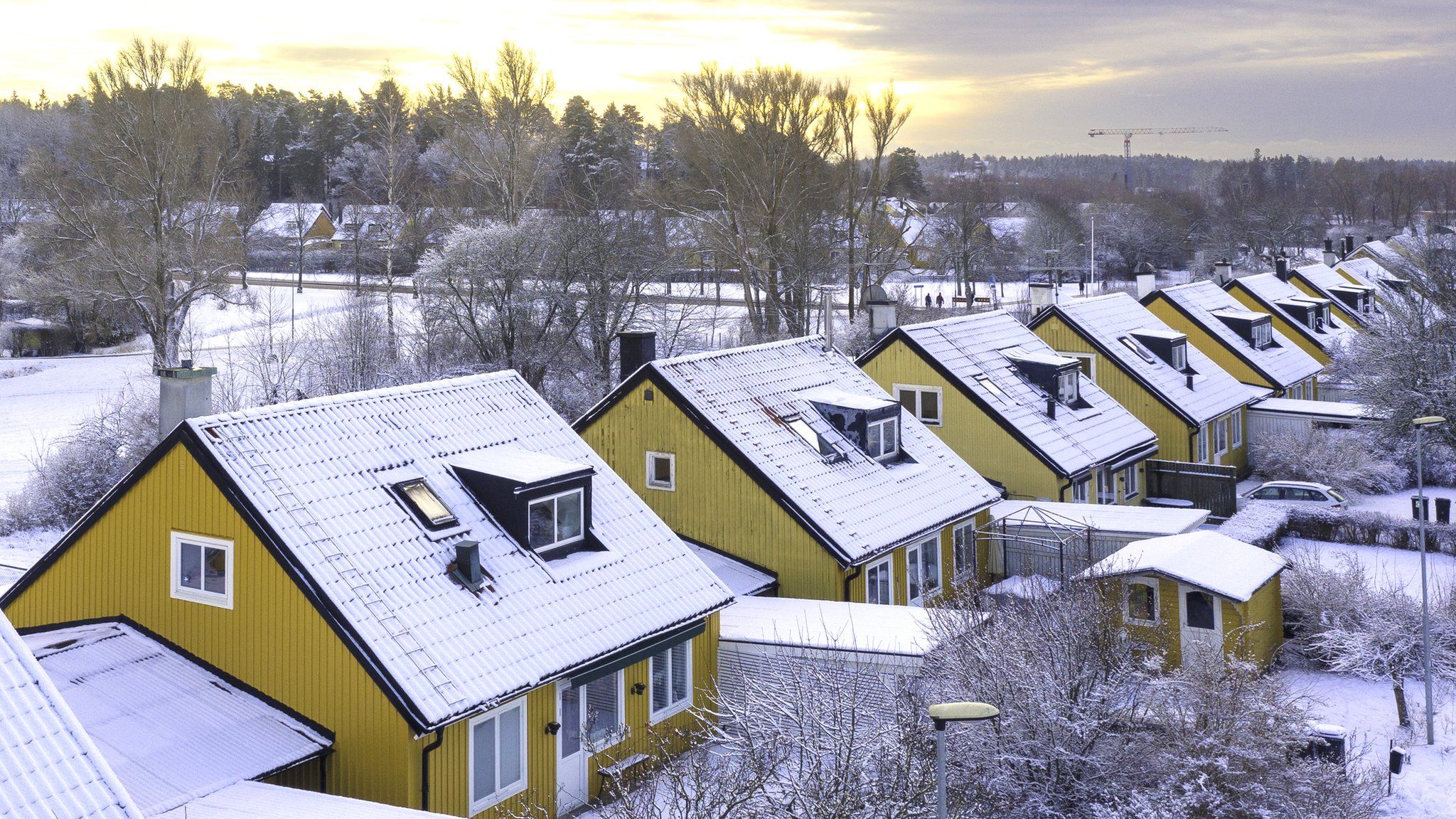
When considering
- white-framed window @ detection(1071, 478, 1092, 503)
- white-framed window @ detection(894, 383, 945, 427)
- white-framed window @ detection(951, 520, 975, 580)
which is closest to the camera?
white-framed window @ detection(951, 520, 975, 580)

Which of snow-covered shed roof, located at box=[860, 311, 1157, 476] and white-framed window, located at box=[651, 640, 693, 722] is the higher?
snow-covered shed roof, located at box=[860, 311, 1157, 476]

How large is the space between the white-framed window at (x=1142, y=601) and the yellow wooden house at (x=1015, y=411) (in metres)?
7.07

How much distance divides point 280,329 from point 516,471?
37989 millimetres

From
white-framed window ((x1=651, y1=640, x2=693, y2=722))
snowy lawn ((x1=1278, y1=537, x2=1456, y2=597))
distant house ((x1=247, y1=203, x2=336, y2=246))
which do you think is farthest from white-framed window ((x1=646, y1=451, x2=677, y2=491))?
distant house ((x1=247, y1=203, x2=336, y2=246))

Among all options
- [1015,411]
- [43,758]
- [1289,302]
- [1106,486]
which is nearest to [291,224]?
[1289,302]

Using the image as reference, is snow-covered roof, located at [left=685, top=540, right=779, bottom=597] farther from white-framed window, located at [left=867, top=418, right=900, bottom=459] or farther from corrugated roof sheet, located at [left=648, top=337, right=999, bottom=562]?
white-framed window, located at [left=867, top=418, right=900, bottom=459]

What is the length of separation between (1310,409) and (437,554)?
108 ft

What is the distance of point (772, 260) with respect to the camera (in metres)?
50.7

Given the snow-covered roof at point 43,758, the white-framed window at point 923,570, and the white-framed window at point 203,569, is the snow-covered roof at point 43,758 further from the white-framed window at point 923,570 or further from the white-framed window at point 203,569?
the white-framed window at point 923,570

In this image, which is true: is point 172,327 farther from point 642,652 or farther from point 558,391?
point 642,652

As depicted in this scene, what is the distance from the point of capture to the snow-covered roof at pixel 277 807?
11.9 m

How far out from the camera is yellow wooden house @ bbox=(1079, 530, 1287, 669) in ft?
68.1

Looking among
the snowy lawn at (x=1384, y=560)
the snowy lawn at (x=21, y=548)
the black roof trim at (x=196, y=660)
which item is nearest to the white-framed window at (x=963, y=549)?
the snowy lawn at (x=1384, y=560)

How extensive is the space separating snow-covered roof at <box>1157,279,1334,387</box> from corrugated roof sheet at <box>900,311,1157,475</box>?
998 centimetres
